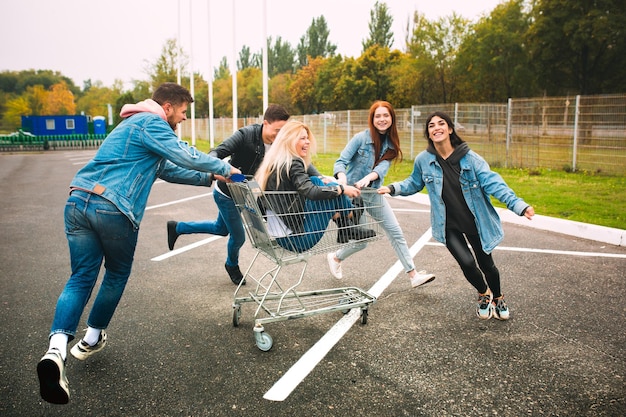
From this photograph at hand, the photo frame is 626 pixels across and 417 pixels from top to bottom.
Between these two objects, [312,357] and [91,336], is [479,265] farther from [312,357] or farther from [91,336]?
[91,336]

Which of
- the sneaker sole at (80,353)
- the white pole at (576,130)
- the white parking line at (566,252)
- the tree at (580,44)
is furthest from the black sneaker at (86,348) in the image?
the tree at (580,44)

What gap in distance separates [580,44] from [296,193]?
37.6 m

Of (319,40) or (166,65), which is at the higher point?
(319,40)

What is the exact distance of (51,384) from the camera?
2645mm

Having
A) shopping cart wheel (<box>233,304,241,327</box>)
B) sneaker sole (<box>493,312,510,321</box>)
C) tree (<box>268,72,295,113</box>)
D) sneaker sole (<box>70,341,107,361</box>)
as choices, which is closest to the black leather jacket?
shopping cart wheel (<box>233,304,241,327</box>)

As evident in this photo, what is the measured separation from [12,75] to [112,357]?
5560 inches

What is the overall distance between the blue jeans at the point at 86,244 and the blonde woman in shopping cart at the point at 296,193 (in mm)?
1093

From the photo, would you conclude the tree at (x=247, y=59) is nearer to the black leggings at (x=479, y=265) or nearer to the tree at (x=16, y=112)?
the tree at (x=16, y=112)

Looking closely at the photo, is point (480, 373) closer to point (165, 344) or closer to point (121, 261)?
point (165, 344)

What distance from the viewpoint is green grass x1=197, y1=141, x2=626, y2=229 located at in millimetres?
7962

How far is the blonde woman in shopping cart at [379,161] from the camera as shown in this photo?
4.92 meters

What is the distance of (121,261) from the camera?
10.8 feet

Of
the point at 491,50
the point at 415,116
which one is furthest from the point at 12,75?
the point at 415,116

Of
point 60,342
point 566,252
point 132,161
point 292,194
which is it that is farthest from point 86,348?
point 566,252
